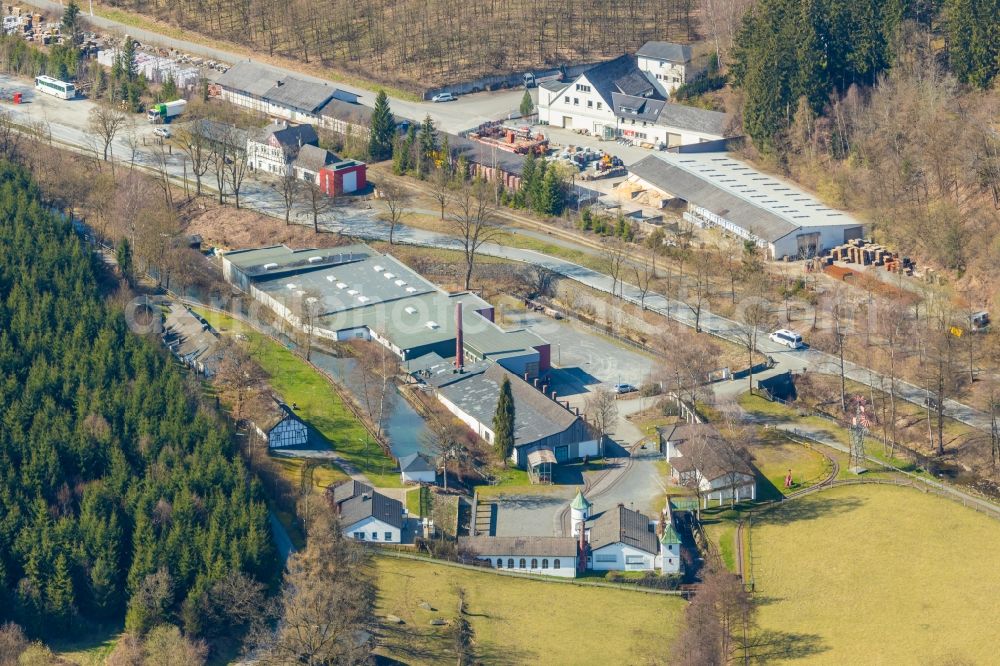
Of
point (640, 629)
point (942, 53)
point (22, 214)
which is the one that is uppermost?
point (942, 53)

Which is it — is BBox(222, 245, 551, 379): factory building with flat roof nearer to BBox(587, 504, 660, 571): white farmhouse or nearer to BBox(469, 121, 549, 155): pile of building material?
BBox(587, 504, 660, 571): white farmhouse

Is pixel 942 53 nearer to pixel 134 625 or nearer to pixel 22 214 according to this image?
pixel 22 214

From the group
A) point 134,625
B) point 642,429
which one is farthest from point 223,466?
point 642,429

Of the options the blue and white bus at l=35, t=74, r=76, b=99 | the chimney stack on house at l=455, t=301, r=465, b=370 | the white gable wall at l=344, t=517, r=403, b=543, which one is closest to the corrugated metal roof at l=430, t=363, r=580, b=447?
the chimney stack on house at l=455, t=301, r=465, b=370

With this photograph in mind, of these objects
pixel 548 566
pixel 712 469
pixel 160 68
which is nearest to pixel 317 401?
pixel 548 566

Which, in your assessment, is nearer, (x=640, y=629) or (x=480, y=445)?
(x=640, y=629)

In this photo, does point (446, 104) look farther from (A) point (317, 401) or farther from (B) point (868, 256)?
(A) point (317, 401)

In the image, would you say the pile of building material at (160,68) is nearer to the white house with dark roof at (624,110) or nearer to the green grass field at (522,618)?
the white house with dark roof at (624,110)
